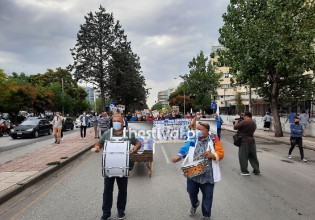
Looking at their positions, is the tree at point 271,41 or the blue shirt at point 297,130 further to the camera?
the tree at point 271,41

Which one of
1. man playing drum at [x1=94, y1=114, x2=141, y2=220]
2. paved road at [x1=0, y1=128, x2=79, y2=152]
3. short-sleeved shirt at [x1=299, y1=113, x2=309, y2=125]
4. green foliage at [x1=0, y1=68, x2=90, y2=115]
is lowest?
paved road at [x1=0, y1=128, x2=79, y2=152]

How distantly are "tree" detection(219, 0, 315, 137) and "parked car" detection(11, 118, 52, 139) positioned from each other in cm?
1552

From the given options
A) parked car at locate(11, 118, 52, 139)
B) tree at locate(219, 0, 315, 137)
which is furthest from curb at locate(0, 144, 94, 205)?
tree at locate(219, 0, 315, 137)

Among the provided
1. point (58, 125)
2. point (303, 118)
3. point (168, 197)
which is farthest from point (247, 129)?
point (303, 118)

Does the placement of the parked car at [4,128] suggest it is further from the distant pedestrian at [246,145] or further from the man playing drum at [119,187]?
the man playing drum at [119,187]

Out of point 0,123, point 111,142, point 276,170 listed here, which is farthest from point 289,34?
point 0,123

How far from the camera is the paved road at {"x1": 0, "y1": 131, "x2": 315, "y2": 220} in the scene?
6.24 m

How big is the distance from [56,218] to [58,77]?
8904 centimetres

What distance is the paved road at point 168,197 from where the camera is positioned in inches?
246

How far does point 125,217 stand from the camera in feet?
19.8

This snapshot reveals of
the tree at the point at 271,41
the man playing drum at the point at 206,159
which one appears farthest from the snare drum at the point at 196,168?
the tree at the point at 271,41

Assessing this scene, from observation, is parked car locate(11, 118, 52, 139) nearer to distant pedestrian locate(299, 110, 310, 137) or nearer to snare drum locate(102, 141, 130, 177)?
distant pedestrian locate(299, 110, 310, 137)

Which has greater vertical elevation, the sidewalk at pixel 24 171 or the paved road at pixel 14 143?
the sidewalk at pixel 24 171

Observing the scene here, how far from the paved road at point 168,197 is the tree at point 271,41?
496 inches
